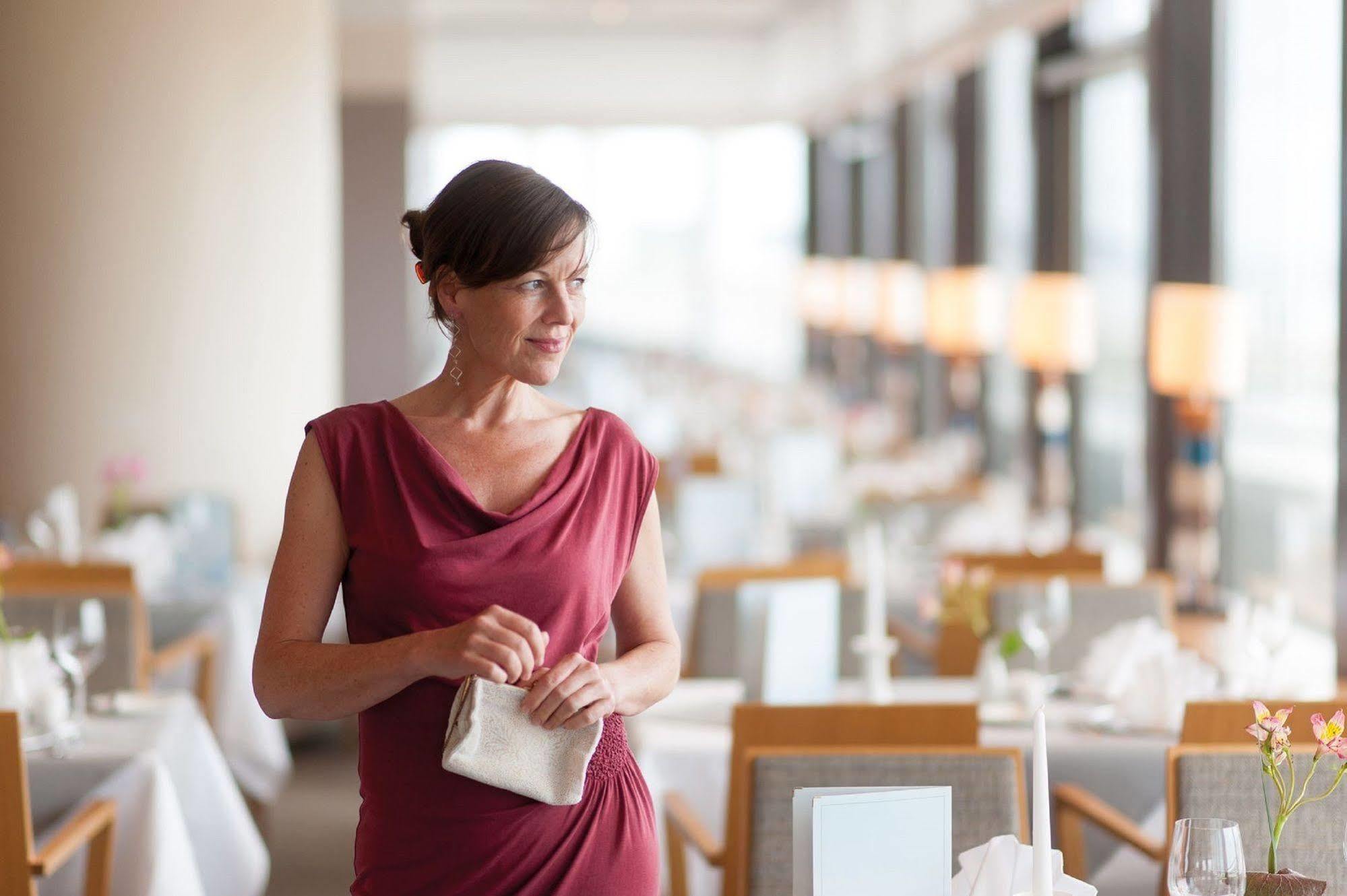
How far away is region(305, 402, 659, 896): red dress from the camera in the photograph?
1.64m

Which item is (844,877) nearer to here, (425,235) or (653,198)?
(425,235)

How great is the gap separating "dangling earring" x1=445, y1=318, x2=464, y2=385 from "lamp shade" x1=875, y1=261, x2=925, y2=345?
7.78 metres

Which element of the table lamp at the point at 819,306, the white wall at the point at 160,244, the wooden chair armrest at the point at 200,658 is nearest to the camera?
the wooden chair armrest at the point at 200,658

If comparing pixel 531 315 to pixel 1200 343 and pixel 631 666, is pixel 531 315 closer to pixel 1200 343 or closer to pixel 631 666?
pixel 631 666

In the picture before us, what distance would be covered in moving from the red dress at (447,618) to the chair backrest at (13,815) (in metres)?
1.51

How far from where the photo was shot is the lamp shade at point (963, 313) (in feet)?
25.9

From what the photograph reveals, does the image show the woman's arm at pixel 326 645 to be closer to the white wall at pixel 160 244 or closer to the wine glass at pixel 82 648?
the wine glass at pixel 82 648

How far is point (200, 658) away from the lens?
201 inches

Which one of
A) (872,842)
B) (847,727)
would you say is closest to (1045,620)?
(847,727)

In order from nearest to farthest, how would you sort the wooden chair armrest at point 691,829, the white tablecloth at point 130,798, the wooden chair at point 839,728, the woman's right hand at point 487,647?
the woman's right hand at point 487,647
the wooden chair at point 839,728
the wooden chair armrest at point 691,829
the white tablecloth at point 130,798

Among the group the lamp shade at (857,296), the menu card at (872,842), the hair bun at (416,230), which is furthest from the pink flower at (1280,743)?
the lamp shade at (857,296)

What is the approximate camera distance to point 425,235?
1.67 meters

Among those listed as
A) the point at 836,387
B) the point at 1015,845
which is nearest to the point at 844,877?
the point at 1015,845

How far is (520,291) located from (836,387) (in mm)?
11149
